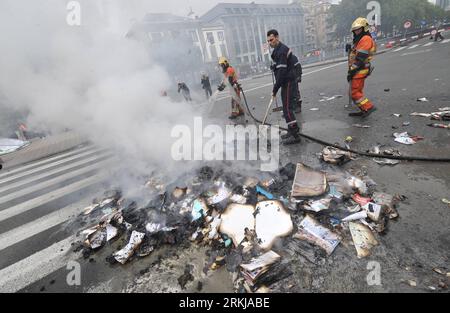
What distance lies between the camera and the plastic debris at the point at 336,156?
3.36 meters

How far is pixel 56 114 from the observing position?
6.42 m

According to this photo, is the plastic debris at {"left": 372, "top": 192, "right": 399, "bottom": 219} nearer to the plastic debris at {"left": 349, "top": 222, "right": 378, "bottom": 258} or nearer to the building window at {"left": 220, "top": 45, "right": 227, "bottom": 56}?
the plastic debris at {"left": 349, "top": 222, "right": 378, "bottom": 258}

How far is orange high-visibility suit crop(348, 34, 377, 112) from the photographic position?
13.8 ft

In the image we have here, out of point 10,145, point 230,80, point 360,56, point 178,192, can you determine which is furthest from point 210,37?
point 178,192

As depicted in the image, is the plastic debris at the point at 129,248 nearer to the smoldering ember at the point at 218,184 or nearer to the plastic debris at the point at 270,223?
the smoldering ember at the point at 218,184

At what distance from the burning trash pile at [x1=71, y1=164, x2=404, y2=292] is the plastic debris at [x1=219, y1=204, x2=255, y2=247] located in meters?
0.01

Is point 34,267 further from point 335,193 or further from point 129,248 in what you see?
point 335,193

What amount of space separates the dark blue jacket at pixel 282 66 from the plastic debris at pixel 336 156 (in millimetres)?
1466

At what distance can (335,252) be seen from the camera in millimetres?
2031

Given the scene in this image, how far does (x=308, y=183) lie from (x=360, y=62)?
2.96 meters
